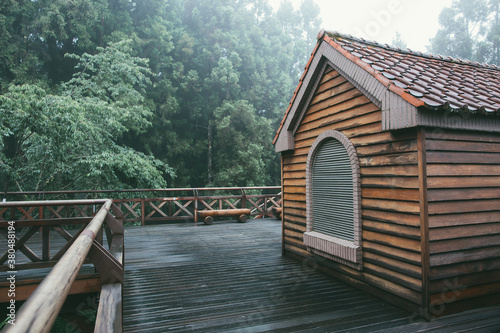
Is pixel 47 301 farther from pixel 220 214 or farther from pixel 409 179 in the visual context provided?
pixel 220 214

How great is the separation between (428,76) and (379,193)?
1626mm

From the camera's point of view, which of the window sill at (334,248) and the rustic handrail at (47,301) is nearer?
the rustic handrail at (47,301)

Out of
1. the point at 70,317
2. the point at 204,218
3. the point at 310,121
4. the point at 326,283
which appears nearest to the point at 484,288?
the point at 326,283

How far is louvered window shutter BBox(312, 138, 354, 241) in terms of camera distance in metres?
4.05

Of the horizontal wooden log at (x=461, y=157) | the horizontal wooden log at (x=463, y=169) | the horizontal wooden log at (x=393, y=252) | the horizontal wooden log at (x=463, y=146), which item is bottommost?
the horizontal wooden log at (x=393, y=252)

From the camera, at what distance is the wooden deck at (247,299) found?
9.28 feet

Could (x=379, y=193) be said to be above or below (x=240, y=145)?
below

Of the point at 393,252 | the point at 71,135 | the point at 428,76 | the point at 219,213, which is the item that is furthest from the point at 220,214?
the point at 428,76

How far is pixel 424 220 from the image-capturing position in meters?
2.89

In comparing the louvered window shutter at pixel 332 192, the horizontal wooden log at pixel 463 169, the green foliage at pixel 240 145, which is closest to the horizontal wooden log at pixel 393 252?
the louvered window shutter at pixel 332 192

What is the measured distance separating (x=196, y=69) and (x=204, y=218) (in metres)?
14.5

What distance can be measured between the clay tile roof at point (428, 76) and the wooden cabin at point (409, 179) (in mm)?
19

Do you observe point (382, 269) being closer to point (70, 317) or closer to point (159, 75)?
point (70, 317)

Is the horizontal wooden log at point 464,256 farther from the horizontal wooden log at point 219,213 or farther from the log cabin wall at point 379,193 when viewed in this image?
the horizontal wooden log at point 219,213
